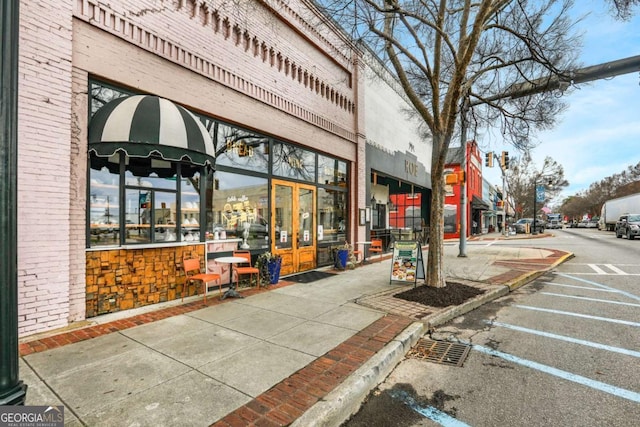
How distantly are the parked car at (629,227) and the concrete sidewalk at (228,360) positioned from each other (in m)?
26.6

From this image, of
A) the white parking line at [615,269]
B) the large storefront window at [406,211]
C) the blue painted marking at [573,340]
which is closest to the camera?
the blue painted marking at [573,340]

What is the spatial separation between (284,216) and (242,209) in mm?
1547

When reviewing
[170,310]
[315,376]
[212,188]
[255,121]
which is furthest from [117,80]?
[315,376]

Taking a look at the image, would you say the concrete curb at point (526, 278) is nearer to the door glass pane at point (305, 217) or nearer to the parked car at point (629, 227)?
the door glass pane at point (305, 217)

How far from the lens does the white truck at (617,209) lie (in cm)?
3328

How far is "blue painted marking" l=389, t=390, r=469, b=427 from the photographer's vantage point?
2797mm

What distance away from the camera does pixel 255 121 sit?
794 centimetres

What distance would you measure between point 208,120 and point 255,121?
1.27 m

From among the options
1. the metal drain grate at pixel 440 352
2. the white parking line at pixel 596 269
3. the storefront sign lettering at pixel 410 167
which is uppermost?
the storefront sign lettering at pixel 410 167

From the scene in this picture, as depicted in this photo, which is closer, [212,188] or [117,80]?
[117,80]

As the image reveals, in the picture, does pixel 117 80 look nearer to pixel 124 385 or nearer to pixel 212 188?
pixel 212 188

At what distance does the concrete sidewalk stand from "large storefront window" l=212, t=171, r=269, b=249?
182 centimetres

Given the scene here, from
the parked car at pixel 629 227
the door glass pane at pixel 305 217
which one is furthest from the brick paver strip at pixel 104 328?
the parked car at pixel 629 227

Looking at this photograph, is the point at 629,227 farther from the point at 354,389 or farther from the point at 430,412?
the point at 354,389
